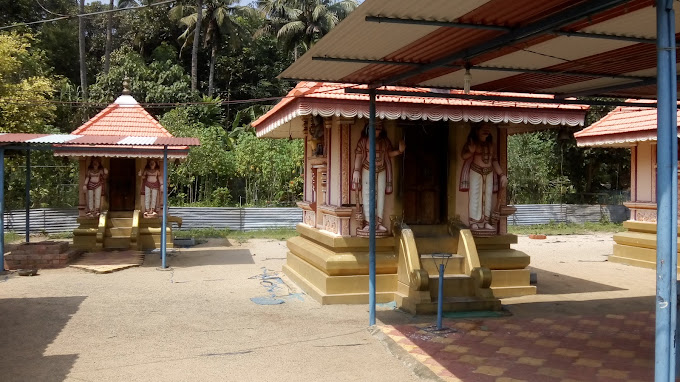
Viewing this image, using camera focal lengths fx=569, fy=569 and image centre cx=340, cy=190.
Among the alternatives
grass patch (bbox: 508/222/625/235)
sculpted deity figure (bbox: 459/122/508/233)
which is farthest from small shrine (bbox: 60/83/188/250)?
grass patch (bbox: 508/222/625/235)

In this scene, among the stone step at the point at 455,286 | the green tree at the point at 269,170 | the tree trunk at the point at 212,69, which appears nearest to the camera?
the stone step at the point at 455,286

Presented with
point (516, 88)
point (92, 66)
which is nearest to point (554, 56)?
point (516, 88)

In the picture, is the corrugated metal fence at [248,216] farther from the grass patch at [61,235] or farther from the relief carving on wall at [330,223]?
the relief carving on wall at [330,223]

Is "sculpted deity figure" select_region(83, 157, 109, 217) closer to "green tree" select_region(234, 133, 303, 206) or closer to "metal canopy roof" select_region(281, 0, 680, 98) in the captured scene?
"green tree" select_region(234, 133, 303, 206)

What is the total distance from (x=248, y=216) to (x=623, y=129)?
1323 centimetres

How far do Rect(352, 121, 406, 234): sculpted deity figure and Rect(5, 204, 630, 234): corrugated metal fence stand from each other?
1254cm

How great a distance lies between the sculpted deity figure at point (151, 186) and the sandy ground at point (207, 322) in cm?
297

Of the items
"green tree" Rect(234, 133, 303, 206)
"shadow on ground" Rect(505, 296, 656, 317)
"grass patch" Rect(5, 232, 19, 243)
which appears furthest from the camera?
"green tree" Rect(234, 133, 303, 206)

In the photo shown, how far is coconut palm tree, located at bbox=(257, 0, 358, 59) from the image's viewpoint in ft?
108

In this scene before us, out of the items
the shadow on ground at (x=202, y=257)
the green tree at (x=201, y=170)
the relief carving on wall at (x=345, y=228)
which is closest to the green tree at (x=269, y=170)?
the green tree at (x=201, y=170)

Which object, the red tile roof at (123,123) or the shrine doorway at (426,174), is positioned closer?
the shrine doorway at (426,174)

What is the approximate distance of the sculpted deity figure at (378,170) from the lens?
912 cm

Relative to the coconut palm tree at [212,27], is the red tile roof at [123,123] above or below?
below

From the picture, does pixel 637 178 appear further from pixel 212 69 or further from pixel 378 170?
pixel 212 69
